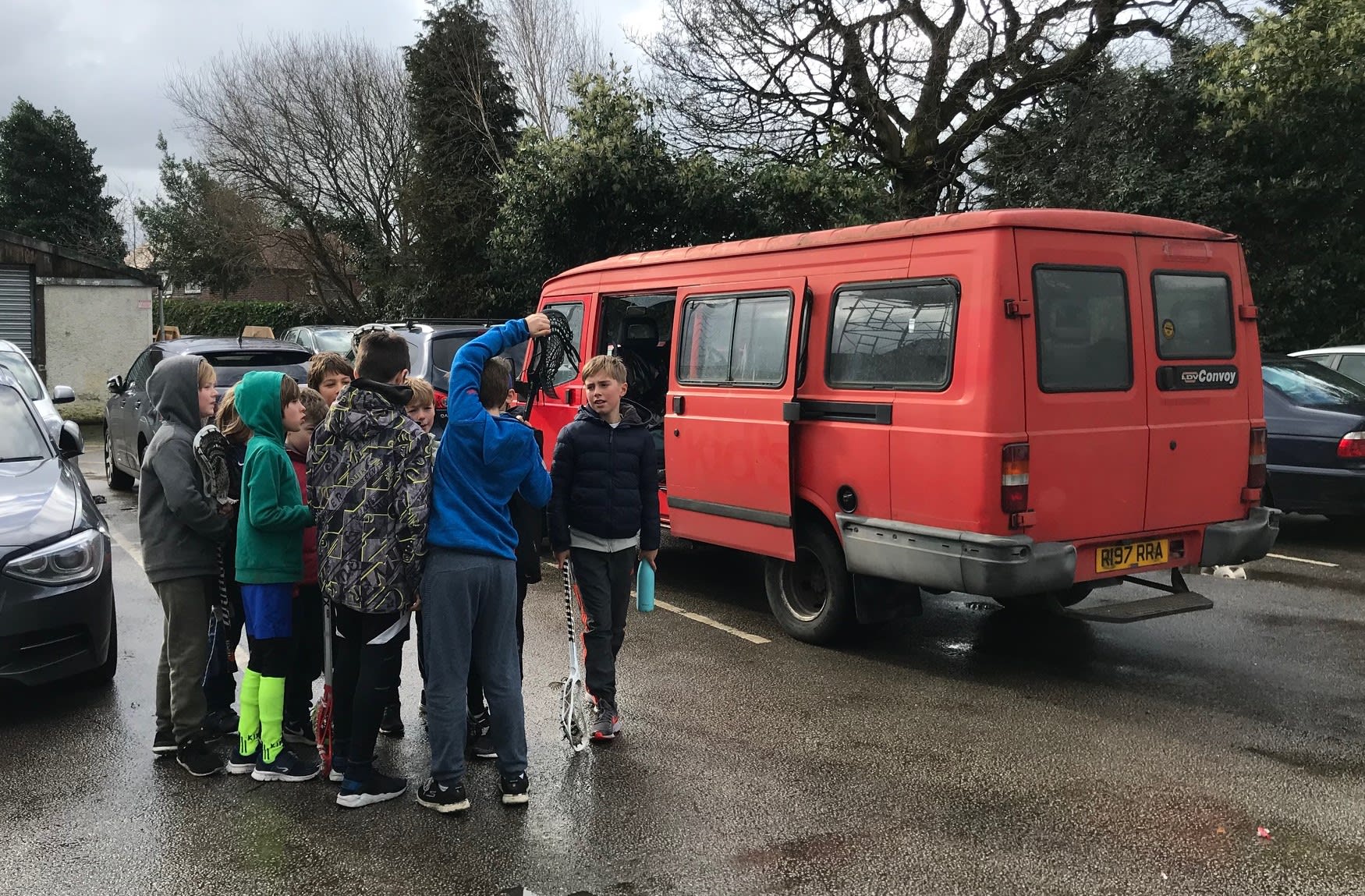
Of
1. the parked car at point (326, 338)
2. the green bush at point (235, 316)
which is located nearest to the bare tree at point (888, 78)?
the parked car at point (326, 338)

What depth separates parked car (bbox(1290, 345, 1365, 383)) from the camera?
10.2 m

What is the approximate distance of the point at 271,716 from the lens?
435 centimetres

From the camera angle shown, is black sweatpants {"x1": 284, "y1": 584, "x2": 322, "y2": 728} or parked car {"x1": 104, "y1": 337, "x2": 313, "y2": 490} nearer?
black sweatpants {"x1": 284, "y1": 584, "x2": 322, "y2": 728}

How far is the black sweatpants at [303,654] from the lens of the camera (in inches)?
176

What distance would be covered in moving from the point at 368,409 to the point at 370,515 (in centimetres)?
39

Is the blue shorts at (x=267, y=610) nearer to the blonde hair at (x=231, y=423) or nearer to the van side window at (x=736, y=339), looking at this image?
the blonde hair at (x=231, y=423)

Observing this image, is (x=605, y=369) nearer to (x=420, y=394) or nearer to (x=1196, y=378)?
(x=420, y=394)

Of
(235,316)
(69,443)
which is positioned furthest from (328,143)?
(69,443)

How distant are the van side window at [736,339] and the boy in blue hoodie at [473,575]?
96.5 inches

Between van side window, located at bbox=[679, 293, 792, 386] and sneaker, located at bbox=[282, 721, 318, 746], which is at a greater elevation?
van side window, located at bbox=[679, 293, 792, 386]

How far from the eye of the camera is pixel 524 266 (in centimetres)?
1617

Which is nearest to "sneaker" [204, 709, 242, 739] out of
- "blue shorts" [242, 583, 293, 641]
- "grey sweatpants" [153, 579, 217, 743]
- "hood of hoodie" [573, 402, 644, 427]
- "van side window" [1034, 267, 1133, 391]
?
"grey sweatpants" [153, 579, 217, 743]

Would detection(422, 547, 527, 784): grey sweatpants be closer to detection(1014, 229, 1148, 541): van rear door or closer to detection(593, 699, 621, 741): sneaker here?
detection(593, 699, 621, 741): sneaker

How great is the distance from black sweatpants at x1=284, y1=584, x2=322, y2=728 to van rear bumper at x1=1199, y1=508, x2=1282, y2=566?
4626mm
